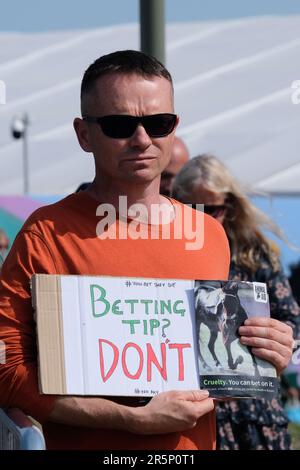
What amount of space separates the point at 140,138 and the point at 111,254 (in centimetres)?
30

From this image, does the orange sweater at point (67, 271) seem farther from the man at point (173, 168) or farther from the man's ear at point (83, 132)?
the man at point (173, 168)

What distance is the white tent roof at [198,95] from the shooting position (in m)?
18.6

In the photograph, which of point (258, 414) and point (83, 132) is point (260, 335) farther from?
point (258, 414)

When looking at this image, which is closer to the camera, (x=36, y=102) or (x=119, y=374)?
(x=119, y=374)

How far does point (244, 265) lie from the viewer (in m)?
5.46

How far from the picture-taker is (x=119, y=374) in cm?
323

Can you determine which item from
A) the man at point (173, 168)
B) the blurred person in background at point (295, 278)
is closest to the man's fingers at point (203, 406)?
the man at point (173, 168)

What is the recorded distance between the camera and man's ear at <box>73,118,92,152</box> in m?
3.41

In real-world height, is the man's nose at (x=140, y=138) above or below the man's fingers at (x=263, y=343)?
above

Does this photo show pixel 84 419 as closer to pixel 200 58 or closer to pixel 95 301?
pixel 95 301

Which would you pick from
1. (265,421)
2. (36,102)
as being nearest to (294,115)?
(36,102)

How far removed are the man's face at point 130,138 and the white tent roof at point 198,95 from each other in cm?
Answer: 1189

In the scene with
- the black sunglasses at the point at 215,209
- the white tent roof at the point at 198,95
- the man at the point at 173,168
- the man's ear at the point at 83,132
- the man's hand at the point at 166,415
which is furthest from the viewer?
the white tent roof at the point at 198,95
